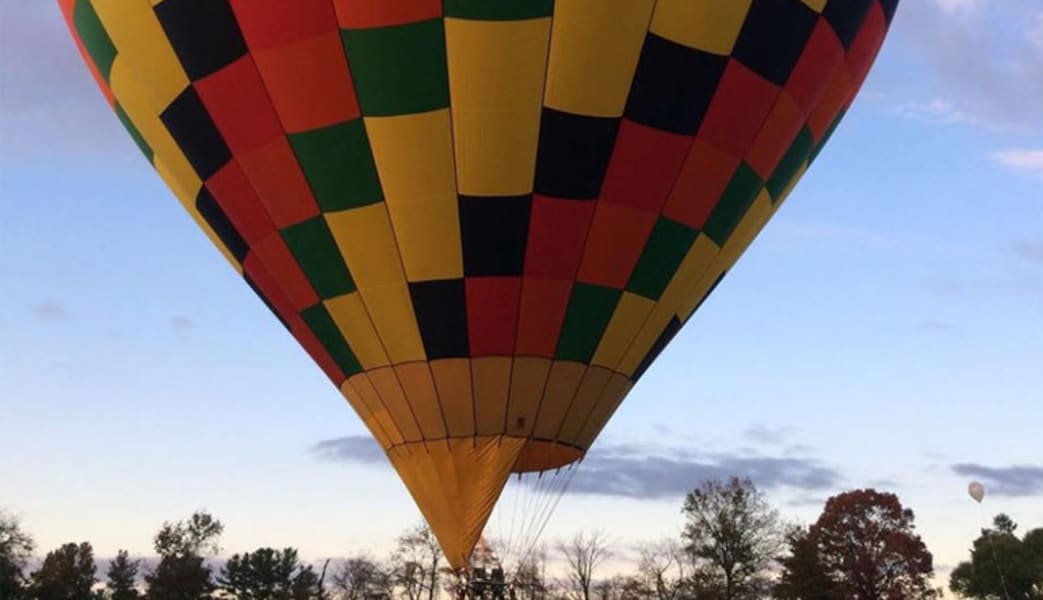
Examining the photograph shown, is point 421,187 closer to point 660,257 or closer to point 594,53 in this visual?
point 594,53

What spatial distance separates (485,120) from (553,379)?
2135mm

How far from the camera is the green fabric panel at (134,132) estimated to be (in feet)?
28.8

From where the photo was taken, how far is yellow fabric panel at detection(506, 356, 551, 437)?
744cm

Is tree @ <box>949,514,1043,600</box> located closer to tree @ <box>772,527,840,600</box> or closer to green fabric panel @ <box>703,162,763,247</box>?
tree @ <box>772,527,840,600</box>

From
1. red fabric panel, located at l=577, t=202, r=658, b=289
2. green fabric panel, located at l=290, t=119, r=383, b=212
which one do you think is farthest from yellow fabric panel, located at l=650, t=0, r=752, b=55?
green fabric panel, located at l=290, t=119, r=383, b=212

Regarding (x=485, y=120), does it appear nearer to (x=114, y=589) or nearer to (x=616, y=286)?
(x=616, y=286)

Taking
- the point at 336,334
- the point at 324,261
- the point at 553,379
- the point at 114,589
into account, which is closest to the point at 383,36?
the point at 324,261

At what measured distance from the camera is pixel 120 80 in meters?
8.36

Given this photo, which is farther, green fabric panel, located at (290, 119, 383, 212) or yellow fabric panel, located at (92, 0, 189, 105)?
yellow fabric panel, located at (92, 0, 189, 105)

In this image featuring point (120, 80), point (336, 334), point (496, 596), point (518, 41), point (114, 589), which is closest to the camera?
point (518, 41)

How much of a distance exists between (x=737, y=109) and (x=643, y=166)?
98 centimetres

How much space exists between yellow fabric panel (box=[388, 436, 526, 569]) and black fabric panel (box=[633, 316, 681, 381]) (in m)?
1.43

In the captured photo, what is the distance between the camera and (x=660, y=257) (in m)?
7.84

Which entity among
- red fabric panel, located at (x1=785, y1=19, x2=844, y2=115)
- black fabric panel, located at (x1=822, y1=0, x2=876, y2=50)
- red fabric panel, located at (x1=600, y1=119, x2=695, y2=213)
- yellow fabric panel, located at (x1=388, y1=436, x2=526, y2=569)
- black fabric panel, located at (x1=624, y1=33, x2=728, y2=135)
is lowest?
yellow fabric panel, located at (x1=388, y1=436, x2=526, y2=569)
